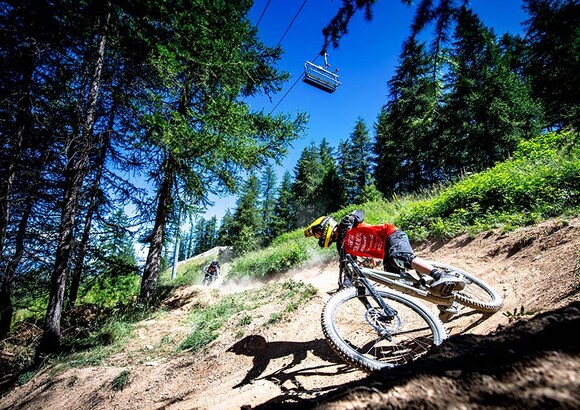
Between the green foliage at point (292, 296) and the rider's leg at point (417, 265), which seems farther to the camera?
the green foliage at point (292, 296)

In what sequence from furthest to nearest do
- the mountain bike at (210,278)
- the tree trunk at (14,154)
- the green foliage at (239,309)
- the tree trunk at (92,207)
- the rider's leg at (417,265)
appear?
the mountain bike at (210,278) → the tree trunk at (92,207) → the tree trunk at (14,154) → the green foliage at (239,309) → the rider's leg at (417,265)

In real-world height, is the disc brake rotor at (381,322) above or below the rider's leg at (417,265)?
below

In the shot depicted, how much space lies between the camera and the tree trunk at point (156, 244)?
353 inches

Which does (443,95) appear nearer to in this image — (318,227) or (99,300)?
(318,227)

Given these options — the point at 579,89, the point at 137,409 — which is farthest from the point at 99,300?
the point at 579,89

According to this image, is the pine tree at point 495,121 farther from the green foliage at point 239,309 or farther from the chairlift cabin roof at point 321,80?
the green foliage at point 239,309

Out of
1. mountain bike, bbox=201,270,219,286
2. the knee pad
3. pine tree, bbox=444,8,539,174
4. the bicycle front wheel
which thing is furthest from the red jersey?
pine tree, bbox=444,8,539,174

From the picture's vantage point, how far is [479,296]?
4.11 metres

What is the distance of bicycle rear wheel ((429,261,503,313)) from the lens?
3498 mm

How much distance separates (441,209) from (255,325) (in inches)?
247

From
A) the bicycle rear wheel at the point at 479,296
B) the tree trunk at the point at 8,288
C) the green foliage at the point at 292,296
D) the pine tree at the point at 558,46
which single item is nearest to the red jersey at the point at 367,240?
the bicycle rear wheel at the point at 479,296

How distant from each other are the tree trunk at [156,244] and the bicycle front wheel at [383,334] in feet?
24.7

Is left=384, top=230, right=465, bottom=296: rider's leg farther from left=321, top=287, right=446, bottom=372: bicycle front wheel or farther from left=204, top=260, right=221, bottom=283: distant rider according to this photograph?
left=204, top=260, right=221, bottom=283: distant rider

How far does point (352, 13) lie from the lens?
276cm
